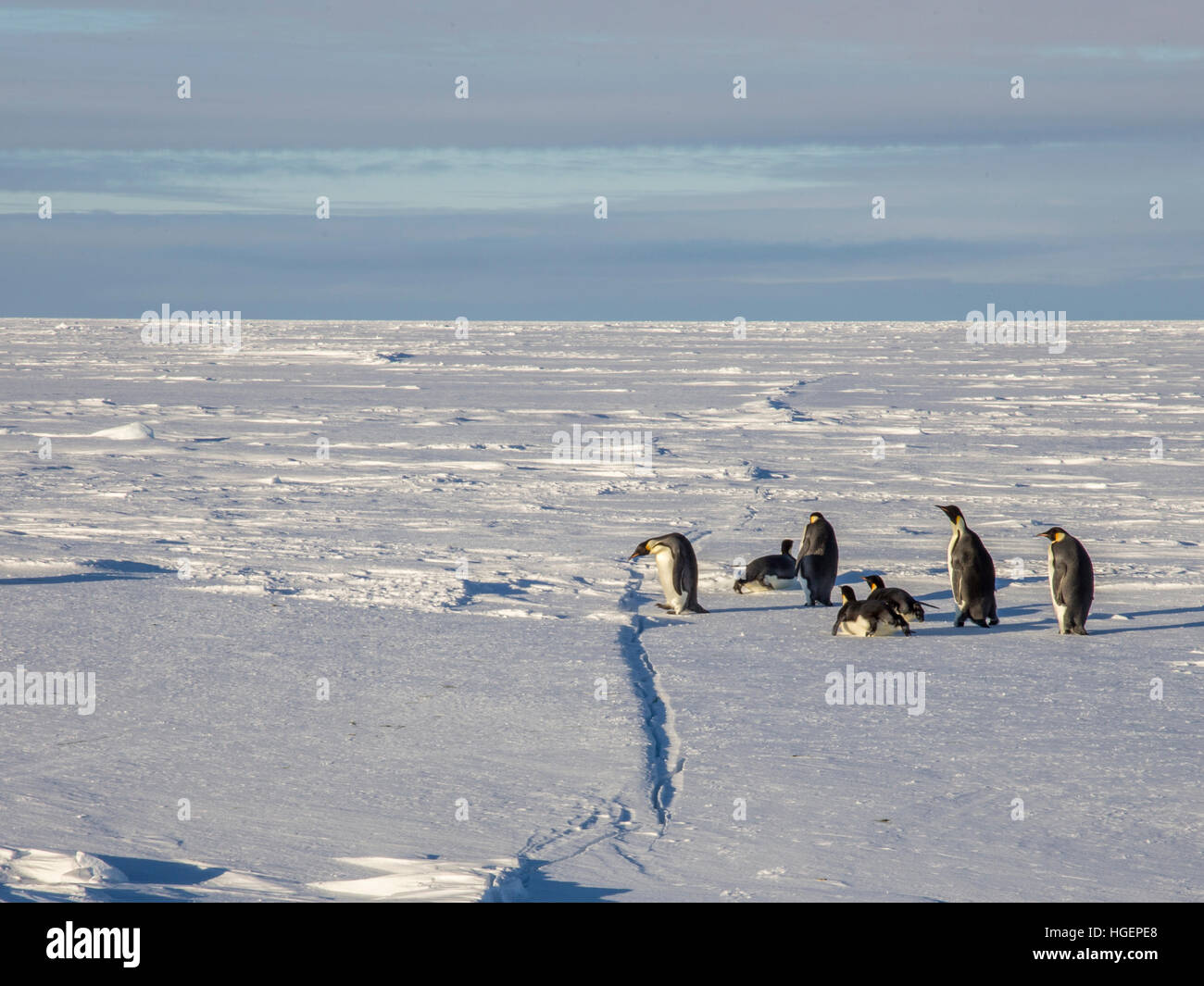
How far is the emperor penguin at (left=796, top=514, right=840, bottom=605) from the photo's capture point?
6781mm

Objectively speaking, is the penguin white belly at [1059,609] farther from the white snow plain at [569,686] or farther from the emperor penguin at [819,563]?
the emperor penguin at [819,563]

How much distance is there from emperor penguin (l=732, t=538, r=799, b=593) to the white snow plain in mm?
149

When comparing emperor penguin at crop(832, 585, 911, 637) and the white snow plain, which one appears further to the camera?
emperor penguin at crop(832, 585, 911, 637)

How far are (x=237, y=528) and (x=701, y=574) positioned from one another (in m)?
3.19

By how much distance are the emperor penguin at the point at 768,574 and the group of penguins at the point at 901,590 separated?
0.18 m

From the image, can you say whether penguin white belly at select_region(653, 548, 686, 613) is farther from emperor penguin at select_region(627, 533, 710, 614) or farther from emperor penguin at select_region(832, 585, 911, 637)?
emperor penguin at select_region(832, 585, 911, 637)

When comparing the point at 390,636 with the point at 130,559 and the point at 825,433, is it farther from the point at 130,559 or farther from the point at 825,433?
the point at 825,433

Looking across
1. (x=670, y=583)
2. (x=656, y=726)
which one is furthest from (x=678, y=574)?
(x=656, y=726)

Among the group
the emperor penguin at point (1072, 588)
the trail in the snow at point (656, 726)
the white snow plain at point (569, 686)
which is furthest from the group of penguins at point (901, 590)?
the trail in the snow at point (656, 726)

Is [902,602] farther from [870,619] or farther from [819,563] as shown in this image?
[819,563]

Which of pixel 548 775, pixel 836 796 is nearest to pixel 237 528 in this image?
pixel 548 775

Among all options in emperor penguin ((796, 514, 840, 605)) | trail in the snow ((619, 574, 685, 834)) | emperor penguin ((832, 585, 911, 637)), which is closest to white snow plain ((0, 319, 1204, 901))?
trail in the snow ((619, 574, 685, 834))

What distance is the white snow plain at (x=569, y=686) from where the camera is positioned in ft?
10.4

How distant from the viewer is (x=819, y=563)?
6.79 m
